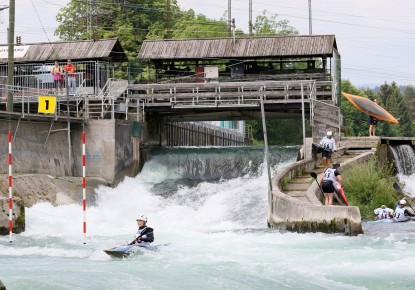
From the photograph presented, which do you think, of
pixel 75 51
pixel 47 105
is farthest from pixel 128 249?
pixel 75 51

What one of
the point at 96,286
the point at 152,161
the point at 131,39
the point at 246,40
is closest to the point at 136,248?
the point at 96,286

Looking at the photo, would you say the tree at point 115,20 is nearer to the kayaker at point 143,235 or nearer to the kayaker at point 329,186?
the kayaker at point 329,186

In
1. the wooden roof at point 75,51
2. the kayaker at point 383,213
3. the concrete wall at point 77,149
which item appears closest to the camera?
the kayaker at point 383,213

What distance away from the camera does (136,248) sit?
877 inches

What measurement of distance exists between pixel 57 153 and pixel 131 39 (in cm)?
3942

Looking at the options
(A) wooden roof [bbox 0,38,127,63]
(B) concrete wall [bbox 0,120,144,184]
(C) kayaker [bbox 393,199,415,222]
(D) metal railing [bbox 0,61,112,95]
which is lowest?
(C) kayaker [bbox 393,199,415,222]

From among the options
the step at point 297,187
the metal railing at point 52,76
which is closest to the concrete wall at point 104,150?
the metal railing at point 52,76

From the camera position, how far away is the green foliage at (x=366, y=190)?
3269 centimetres

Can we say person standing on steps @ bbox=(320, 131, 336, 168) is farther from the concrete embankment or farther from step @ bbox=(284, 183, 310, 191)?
the concrete embankment

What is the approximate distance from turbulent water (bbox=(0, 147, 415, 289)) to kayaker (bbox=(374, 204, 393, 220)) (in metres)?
1.41

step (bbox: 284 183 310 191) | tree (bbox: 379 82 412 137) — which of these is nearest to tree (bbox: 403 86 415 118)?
tree (bbox: 379 82 412 137)

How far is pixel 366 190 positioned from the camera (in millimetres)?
32844

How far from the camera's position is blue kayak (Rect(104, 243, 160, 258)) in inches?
861

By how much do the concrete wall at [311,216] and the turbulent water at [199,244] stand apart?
0.44 m
